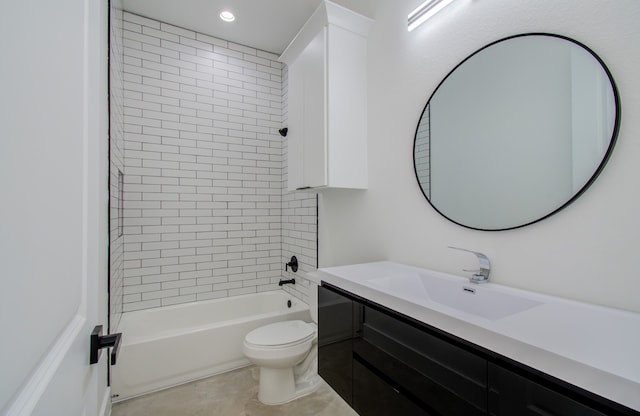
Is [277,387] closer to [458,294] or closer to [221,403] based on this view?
[221,403]

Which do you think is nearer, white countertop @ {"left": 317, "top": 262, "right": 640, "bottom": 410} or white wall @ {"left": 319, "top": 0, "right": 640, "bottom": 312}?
white countertop @ {"left": 317, "top": 262, "right": 640, "bottom": 410}

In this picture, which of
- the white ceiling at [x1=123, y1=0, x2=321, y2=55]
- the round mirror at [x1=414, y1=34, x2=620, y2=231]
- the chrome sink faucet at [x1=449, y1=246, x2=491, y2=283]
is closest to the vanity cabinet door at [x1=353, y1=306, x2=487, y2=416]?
the chrome sink faucet at [x1=449, y1=246, x2=491, y2=283]

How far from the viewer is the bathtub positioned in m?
2.10

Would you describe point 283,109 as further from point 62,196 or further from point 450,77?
point 62,196

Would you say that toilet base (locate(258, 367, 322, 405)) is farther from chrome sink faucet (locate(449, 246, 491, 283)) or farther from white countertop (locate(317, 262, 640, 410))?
chrome sink faucet (locate(449, 246, 491, 283))

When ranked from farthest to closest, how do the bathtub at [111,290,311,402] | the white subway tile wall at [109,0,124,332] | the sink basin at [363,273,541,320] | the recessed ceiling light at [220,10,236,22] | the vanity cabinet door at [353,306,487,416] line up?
the recessed ceiling light at [220,10,236,22]
the bathtub at [111,290,311,402]
the white subway tile wall at [109,0,124,332]
the sink basin at [363,273,541,320]
the vanity cabinet door at [353,306,487,416]

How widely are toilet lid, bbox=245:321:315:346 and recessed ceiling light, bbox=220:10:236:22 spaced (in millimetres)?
2792

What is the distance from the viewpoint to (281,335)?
2102mm

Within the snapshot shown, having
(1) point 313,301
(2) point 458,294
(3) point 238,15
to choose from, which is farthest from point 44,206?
(3) point 238,15

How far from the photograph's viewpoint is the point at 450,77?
1.43 metres

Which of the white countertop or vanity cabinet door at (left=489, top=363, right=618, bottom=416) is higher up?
the white countertop

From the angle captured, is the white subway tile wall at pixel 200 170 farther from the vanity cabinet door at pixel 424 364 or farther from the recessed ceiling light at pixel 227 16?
the vanity cabinet door at pixel 424 364

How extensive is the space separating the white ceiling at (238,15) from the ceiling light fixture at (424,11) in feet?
4.10

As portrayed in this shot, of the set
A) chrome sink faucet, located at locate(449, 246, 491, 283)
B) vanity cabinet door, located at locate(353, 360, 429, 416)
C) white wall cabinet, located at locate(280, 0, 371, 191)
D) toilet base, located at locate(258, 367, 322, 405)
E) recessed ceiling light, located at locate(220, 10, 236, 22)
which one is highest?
recessed ceiling light, located at locate(220, 10, 236, 22)
